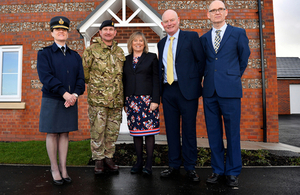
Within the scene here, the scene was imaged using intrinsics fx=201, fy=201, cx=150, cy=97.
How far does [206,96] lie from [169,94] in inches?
20.3

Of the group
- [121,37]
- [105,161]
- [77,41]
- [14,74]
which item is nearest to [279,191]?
[105,161]

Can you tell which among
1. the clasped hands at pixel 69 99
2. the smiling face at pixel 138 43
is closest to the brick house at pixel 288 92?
the smiling face at pixel 138 43

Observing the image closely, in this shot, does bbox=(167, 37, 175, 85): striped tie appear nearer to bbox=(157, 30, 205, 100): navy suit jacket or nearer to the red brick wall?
bbox=(157, 30, 205, 100): navy suit jacket

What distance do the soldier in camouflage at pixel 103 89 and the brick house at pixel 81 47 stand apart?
3.13m

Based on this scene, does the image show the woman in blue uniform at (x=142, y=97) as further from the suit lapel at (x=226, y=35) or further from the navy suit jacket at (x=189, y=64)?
the suit lapel at (x=226, y=35)

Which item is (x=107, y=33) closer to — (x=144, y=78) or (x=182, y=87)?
(x=144, y=78)

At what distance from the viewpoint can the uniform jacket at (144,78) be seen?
2.93m

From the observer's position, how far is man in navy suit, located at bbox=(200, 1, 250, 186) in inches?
101

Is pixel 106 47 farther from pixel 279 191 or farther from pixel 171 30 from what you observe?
pixel 279 191

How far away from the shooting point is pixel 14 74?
6695 mm

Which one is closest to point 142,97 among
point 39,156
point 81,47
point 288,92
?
point 39,156

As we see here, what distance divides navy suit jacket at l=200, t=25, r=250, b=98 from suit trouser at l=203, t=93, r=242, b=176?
0.11 m

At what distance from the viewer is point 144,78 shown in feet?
9.67

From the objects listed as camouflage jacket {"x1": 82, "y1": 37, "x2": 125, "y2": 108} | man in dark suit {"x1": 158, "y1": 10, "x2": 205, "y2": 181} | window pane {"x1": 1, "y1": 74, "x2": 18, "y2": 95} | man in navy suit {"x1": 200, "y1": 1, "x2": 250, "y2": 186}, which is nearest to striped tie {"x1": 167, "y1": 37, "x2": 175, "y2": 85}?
man in dark suit {"x1": 158, "y1": 10, "x2": 205, "y2": 181}
